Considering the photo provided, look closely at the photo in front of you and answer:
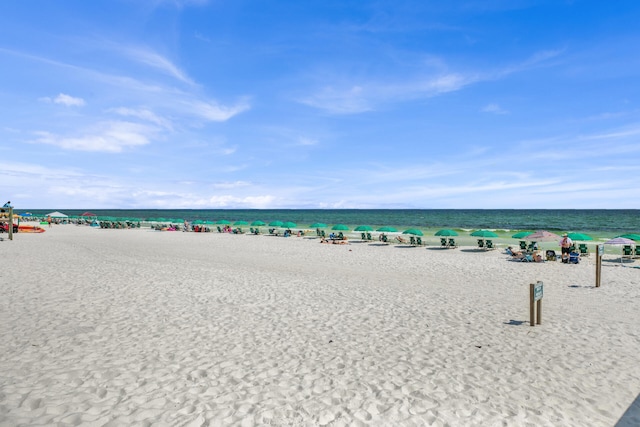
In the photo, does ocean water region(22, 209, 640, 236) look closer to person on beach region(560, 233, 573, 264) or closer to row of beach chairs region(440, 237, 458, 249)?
row of beach chairs region(440, 237, 458, 249)

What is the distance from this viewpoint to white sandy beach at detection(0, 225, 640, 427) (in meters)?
5.02

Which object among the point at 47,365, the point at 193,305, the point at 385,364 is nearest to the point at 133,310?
the point at 193,305

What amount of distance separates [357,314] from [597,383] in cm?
497

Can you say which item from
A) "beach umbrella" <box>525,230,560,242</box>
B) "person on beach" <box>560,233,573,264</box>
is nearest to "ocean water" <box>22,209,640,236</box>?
"beach umbrella" <box>525,230,560,242</box>

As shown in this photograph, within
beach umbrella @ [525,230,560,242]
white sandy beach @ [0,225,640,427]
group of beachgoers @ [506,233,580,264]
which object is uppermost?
beach umbrella @ [525,230,560,242]

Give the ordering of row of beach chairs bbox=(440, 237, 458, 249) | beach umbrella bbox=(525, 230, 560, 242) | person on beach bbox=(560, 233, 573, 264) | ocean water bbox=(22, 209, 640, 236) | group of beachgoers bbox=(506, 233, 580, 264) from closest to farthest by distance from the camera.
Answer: group of beachgoers bbox=(506, 233, 580, 264) → person on beach bbox=(560, 233, 573, 264) → beach umbrella bbox=(525, 230, 560, 242) → row of beach chairs bbox=(440, 237, 458, 249) → ocean water bbox=(22, 209, 640, 236)

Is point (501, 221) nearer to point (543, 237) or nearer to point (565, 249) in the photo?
point (543, 237)

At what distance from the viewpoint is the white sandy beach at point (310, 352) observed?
5.02m

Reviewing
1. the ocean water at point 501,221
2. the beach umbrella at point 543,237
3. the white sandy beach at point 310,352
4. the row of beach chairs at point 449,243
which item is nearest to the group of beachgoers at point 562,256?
the beach umbrella at point 543,237

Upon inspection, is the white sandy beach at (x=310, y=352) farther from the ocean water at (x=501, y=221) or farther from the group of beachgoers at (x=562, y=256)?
the ocean water at (x=501, y=221)

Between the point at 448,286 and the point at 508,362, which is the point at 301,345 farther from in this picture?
the point at 448,286

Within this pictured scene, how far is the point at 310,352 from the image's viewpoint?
7.01 meters

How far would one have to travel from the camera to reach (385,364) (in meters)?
6.52

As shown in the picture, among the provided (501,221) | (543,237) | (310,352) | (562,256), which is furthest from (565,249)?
(501,221)
